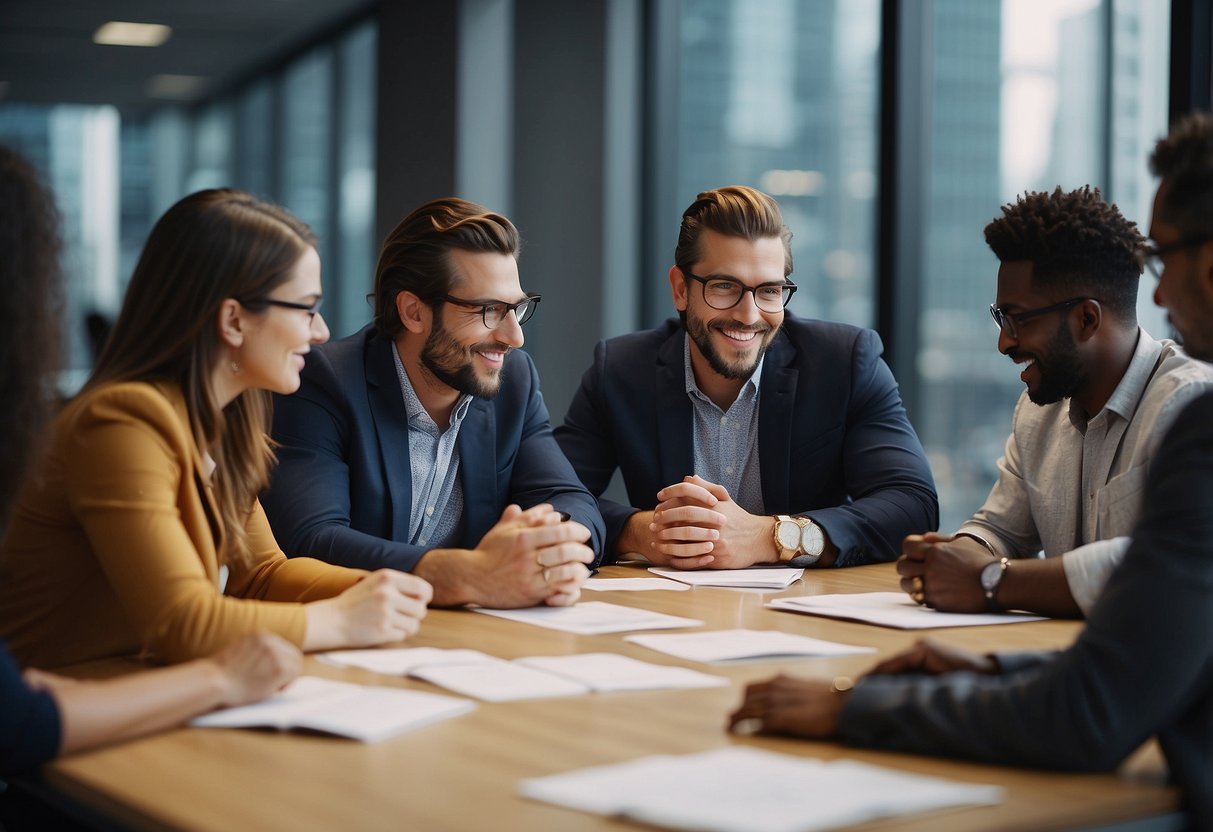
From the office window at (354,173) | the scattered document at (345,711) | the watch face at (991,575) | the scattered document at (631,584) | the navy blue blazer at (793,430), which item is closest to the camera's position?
the scattered document at (345,711)

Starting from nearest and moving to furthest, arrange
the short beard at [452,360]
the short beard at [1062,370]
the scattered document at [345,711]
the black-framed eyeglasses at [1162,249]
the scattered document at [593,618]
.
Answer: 1. the black-framed eyeglasses at [1162,249]
2. the scattered document at [345,711]
3. the scattered document at [593,618]
4. the short beard at [1062,370]
5. the short beard at [452,360]

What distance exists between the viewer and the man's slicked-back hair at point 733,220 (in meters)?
3.34

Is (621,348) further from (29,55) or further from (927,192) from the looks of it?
(29,55)

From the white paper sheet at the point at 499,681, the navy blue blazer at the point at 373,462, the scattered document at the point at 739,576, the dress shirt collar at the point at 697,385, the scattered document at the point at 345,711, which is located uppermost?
the dress shirt collar at the point at 697,385

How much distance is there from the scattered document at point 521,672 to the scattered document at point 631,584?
0.68 metres

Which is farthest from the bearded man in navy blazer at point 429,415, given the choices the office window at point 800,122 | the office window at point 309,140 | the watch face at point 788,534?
the office window at point 309,140

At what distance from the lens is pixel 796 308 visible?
5.43 m

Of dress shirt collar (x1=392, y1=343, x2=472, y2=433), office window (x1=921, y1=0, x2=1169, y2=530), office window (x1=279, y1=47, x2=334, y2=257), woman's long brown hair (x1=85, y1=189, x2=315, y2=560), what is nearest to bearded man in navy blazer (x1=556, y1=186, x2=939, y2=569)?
dress shirt collar (x1=392, y1=343, x2=472, y2=433)

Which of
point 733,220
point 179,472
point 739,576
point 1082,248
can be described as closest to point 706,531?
point 739,576

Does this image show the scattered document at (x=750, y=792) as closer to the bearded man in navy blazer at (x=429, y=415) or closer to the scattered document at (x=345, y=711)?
the scattered document at (x=345, y=711)

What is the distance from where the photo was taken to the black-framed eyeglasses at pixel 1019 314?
2.62m

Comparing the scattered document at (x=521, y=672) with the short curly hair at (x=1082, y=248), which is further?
the short curly hair at (x=1082, y=248)

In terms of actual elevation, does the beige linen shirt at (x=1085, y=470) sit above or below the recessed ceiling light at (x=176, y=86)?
below

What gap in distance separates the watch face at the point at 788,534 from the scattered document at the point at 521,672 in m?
0.99
